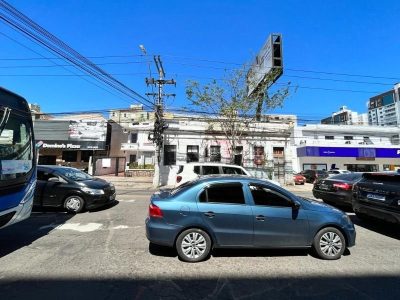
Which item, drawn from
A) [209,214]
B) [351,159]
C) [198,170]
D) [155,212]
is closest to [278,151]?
[198,170]

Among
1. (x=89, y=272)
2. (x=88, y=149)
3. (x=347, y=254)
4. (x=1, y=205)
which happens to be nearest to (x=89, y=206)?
(x=1, y=205)

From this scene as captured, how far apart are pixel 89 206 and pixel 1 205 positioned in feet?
17.0

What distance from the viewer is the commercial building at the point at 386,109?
3828cm

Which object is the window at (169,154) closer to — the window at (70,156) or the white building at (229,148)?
the white building at (229,148)

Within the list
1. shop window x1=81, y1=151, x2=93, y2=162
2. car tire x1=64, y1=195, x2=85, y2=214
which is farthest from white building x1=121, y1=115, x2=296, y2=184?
car tire x1=64, y1=195, x2=85, y2=214

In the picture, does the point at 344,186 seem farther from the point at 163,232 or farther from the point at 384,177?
the point at 163,232

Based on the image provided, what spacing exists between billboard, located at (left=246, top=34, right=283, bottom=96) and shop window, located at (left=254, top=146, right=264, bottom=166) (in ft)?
17.5

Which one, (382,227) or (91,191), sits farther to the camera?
(91,191)

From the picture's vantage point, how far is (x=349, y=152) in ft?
122

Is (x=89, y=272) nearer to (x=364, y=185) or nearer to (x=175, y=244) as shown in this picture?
(x=175, y=244)

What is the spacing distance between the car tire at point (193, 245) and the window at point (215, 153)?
2102 centimetres

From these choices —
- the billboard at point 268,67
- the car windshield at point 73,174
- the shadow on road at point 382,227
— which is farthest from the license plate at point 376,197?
the billboard at point 268,67

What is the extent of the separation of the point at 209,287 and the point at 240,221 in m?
1.46

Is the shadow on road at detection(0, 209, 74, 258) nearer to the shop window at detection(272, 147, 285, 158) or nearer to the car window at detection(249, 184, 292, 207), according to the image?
the car window at detection(249, 184, 292, 207)
